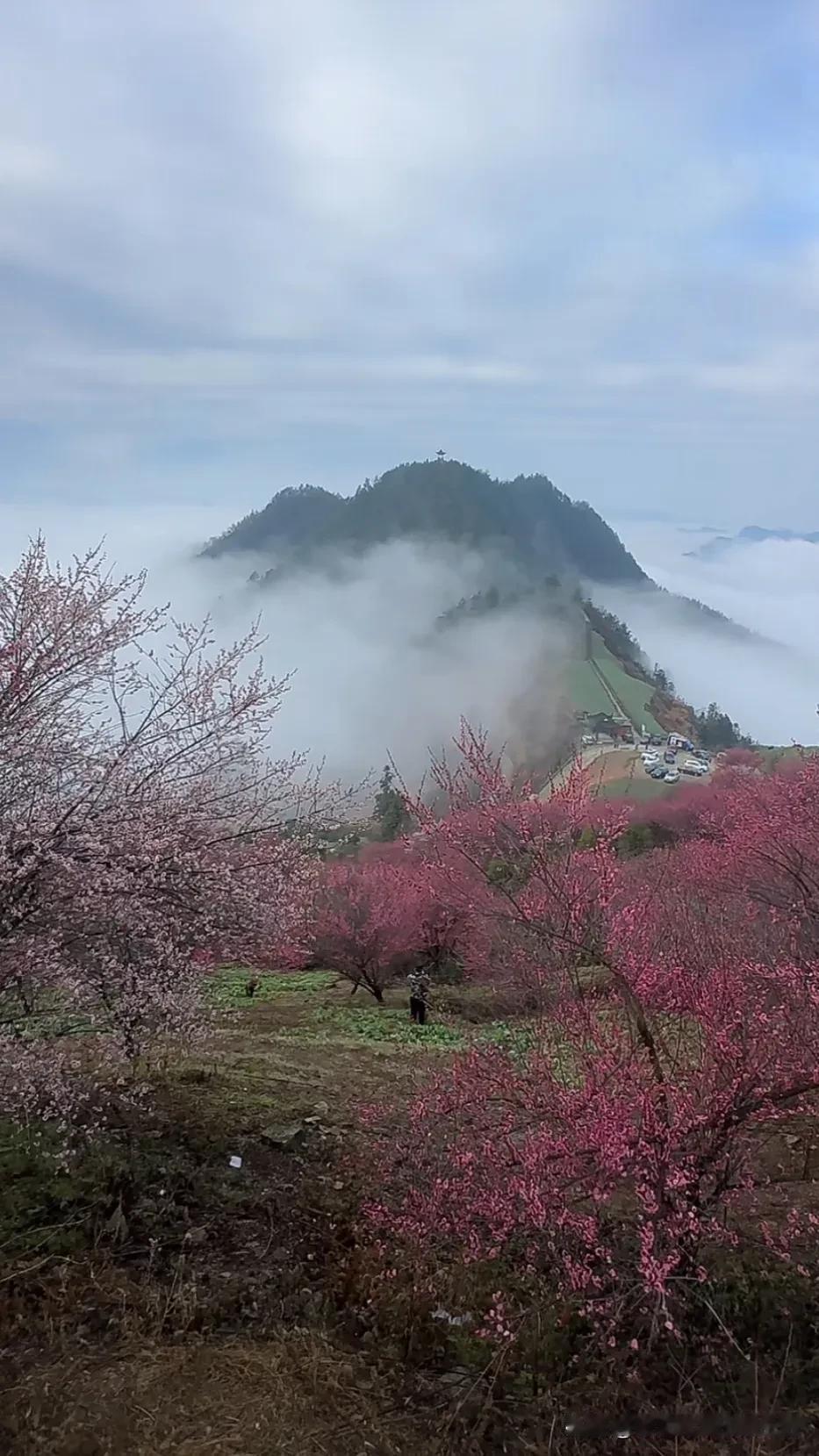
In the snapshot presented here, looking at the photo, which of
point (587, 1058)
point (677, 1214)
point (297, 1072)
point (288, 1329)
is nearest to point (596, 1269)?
point (677, 1214)

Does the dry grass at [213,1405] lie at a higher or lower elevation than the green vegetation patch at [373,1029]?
higher

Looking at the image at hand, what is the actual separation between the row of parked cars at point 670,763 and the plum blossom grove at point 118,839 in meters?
39.9

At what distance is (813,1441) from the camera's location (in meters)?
4.63

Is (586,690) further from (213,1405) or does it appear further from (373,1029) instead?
(213,1405)

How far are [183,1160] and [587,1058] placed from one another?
4001 millimetres

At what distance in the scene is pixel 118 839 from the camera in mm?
5543

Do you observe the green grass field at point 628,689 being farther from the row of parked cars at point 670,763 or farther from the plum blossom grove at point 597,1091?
the plum blossom grove at point 597,1091

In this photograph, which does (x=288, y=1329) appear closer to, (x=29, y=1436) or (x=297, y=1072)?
(x=29, y=1436)

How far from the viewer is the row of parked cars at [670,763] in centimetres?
4994

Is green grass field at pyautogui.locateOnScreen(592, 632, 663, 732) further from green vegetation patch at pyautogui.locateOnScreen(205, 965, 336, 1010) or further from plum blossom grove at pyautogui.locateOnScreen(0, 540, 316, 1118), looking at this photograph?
plum blossom grove at pyautogui.locateOnScreen(0, 540, 316, 1118)

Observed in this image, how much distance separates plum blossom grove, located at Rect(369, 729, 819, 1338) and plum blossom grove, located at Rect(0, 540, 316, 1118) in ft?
5.12

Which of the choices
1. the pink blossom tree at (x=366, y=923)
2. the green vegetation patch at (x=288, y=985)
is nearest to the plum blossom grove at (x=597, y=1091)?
the pink blossom tree at (x=366, y=923)

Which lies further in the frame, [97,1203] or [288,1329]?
[97,1203]

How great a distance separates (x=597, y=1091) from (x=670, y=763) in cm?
5753
